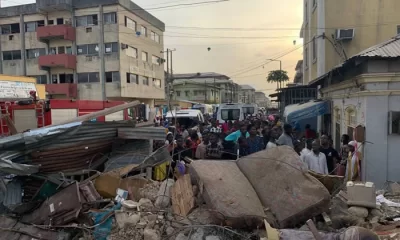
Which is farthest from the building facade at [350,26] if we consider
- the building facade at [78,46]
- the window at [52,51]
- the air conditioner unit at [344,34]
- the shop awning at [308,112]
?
the window at [52,51]

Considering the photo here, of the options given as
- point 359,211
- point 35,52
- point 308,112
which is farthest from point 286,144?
point 35,52

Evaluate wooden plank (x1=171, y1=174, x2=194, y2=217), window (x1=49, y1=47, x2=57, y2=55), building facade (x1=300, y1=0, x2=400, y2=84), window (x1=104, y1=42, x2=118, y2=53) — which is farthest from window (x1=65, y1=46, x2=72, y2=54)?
wooden plank (x1=171, y1=174, x2=194, y2=217)

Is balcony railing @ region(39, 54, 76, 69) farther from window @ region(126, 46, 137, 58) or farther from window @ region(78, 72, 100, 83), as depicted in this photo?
window @ region(126, 46, 137, 58)

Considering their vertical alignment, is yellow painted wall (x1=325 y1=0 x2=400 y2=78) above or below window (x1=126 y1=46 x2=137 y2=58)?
below

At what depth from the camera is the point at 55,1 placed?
3459 cm

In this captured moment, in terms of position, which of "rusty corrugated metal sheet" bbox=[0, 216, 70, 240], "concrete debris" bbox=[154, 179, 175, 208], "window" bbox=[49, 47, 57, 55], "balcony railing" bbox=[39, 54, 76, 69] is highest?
"window" bbox=[49, 47, 57, 55]

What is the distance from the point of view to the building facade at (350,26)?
1502 cm

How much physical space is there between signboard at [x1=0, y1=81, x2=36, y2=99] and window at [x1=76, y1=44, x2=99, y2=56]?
21.6 meters

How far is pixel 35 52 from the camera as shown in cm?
3641

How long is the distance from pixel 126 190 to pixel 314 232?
315 centimetres

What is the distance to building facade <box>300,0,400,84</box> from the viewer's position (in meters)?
15.0

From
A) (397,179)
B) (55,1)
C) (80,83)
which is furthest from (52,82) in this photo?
(397,179)

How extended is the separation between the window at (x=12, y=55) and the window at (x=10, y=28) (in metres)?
2.30

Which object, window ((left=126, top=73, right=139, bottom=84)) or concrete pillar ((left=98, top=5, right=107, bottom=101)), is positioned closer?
concrete pillar ((left=98, top=5, right=107, bottom=101))
